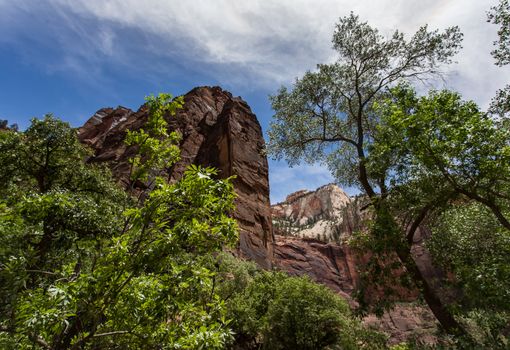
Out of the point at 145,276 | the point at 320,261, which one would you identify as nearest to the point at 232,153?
the point at 320,261

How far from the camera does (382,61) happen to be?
625 inches

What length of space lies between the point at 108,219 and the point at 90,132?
284 ft

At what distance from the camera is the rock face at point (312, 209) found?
127 m

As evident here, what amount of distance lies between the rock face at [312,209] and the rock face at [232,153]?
66.8m

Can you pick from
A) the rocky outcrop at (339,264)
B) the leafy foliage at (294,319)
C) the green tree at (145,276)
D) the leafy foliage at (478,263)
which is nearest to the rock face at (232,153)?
the rocky outcrop at (339,264)

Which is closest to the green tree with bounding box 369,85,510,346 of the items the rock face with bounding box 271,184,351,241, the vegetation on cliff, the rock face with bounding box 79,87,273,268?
the vegetation on cliff

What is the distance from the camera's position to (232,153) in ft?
181

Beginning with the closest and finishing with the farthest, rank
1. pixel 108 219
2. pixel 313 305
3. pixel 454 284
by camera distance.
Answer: pixel 454 284
pixel 108 219
pixel 313 305

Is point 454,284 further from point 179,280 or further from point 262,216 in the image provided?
point 262,216

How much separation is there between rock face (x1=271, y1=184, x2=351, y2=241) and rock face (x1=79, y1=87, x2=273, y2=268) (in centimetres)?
6685

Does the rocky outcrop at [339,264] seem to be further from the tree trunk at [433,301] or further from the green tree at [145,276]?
the green tree at [145,276]

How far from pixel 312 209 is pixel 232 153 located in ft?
328

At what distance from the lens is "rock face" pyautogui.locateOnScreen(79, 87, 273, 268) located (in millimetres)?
50094

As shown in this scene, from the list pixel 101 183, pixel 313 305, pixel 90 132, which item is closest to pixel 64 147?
pixel 101 183
